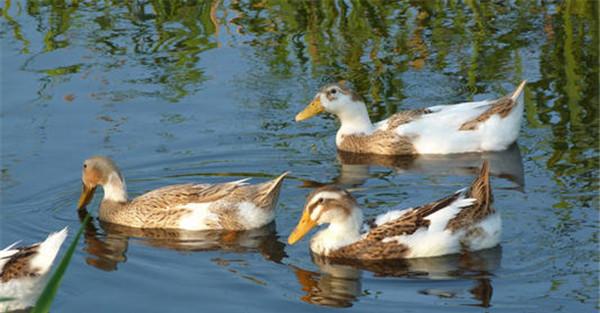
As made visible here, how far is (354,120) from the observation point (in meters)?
14.2

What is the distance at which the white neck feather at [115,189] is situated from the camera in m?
12.3

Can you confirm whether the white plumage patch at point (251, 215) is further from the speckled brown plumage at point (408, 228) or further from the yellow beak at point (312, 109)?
the yellow beak at point (312, 109)

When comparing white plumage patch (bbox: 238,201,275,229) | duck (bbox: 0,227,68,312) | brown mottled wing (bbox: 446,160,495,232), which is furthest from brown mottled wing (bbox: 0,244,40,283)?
brown mottled wing (bbox: 446,160,495,232)

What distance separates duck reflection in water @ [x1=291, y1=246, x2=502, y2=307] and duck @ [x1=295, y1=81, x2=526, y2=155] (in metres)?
2.83

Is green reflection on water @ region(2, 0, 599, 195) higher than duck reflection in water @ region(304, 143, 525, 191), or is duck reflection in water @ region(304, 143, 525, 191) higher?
green reflection on water @ region(2, 0, 599, 195)

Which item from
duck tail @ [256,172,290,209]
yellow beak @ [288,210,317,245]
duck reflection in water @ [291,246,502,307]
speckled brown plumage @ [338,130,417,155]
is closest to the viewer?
duck reflection in water @ [291,246,502,307]

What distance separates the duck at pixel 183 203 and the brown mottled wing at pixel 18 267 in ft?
7.15

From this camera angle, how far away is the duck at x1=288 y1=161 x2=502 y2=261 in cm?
1094

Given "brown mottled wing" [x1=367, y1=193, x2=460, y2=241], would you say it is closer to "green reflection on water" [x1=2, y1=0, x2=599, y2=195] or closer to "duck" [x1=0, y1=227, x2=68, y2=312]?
"duck" [x1=0, y1=227, x2=68, y2=312]

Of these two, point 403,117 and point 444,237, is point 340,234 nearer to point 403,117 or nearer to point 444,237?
point 444,237

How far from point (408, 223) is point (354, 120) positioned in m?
3.40

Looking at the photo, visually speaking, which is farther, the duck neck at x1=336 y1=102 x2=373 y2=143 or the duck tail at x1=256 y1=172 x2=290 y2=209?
the duck neck at x1=336 y1=102 x2=373 y2=143

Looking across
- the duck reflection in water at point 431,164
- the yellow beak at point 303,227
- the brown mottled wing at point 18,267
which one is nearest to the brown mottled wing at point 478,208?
the yellow beak at point 303,227

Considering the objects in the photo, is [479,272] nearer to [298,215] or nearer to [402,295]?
[402,295]
